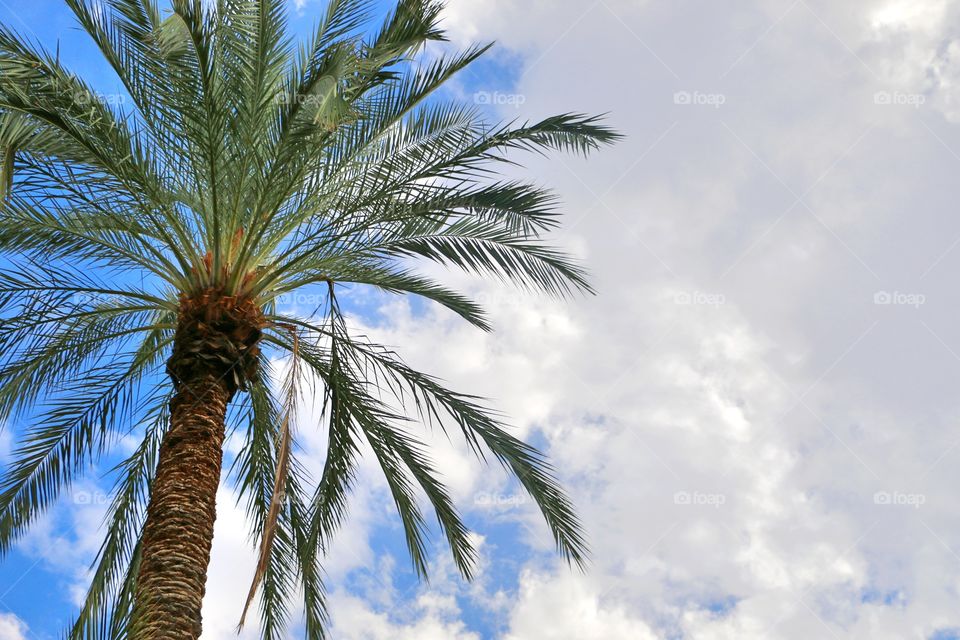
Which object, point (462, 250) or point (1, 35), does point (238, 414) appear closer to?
point (462, 250)

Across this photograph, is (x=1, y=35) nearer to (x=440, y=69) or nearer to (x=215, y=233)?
(x=215, y=233)

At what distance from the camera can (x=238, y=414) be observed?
9.96 metres

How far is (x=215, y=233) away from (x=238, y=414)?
224 centimetres

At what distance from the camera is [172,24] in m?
7.95

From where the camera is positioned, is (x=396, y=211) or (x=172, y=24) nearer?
(x=172, y=24)

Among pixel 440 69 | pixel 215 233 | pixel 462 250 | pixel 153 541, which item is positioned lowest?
pixel 153 541

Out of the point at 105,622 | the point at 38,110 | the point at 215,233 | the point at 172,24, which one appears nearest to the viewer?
the point at 38,110

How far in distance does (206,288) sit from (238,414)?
1791 millimetres

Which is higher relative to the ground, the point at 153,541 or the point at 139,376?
the point at 139,376

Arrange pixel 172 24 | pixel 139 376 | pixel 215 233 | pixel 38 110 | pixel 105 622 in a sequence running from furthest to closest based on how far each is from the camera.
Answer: pixel 139 376 → pixel 105 622 → pixel 215 233 → pixel 172 24 → pixel 38 110

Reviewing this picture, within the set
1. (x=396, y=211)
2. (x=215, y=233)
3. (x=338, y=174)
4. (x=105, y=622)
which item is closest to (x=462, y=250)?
(x=396, y=211)

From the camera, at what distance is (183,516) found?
775cm

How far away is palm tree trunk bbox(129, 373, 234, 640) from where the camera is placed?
725cm

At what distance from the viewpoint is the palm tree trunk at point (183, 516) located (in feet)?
23.8
